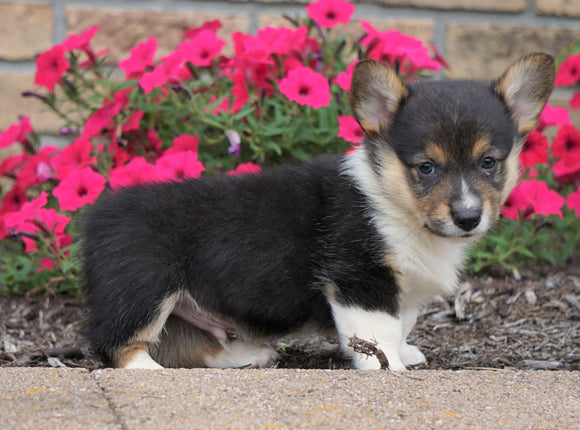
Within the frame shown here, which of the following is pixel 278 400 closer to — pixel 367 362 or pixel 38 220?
pixel 367 362

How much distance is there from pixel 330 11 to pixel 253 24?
1.22m

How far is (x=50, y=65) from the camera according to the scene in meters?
4.34

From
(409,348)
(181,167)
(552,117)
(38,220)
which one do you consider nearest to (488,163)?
(409,348)

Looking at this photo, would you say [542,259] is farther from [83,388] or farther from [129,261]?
[83,388]

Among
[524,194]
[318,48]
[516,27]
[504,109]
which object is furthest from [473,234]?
[516,27]

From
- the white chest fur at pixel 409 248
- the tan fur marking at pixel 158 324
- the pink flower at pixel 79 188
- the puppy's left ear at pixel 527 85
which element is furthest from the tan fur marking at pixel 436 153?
the pink flower at pixel 79 188

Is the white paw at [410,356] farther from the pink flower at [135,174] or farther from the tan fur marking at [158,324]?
the pink flower at [135,174]

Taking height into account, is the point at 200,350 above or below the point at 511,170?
below

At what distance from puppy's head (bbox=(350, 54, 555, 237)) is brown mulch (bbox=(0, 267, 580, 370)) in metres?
0.82

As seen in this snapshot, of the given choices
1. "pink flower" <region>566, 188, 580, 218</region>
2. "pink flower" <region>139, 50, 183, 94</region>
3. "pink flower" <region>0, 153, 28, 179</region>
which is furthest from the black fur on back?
"pink flower" <region>566, 188, 580, 218</region>

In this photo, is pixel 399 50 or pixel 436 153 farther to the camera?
pixel 399 50

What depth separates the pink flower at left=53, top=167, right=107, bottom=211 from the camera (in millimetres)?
3949

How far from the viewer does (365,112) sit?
11.0ft

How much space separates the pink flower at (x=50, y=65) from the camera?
429 cm
